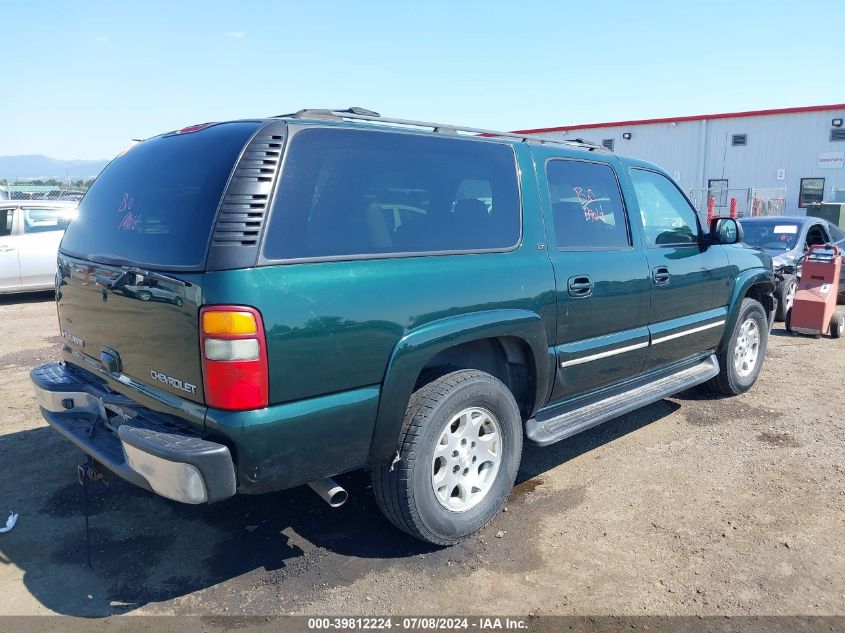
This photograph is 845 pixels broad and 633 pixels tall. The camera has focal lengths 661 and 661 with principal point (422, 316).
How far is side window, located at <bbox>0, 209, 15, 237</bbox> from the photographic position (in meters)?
10.2

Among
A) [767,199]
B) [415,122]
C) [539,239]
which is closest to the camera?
[415,122]

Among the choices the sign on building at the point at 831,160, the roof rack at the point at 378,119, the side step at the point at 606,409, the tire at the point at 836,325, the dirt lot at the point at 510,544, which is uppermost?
the sign on building at the point at 831,160

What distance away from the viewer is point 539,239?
11.8 ft

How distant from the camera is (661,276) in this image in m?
4.33

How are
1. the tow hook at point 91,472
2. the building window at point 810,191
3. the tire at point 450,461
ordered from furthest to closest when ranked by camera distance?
the building window at point 810,191 → the tow hook at point 91,472 → the tire at point 450,461

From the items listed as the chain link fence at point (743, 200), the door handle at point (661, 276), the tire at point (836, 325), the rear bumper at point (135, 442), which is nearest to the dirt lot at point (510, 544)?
the rear bumper at point (135, 442)

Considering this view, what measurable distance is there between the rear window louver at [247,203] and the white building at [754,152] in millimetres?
23277

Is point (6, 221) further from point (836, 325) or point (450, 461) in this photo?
point (836, 325)

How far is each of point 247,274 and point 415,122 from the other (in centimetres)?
136

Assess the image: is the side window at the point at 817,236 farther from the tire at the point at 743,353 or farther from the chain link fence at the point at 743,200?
the chain link fence at the point at 743,200

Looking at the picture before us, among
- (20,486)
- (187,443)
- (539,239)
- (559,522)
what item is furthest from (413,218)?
(20,486)

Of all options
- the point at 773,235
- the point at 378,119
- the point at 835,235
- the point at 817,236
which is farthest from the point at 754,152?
the point at 378,119

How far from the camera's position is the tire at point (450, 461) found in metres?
2.99

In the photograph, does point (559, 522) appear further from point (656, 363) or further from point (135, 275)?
point (135, 275)
